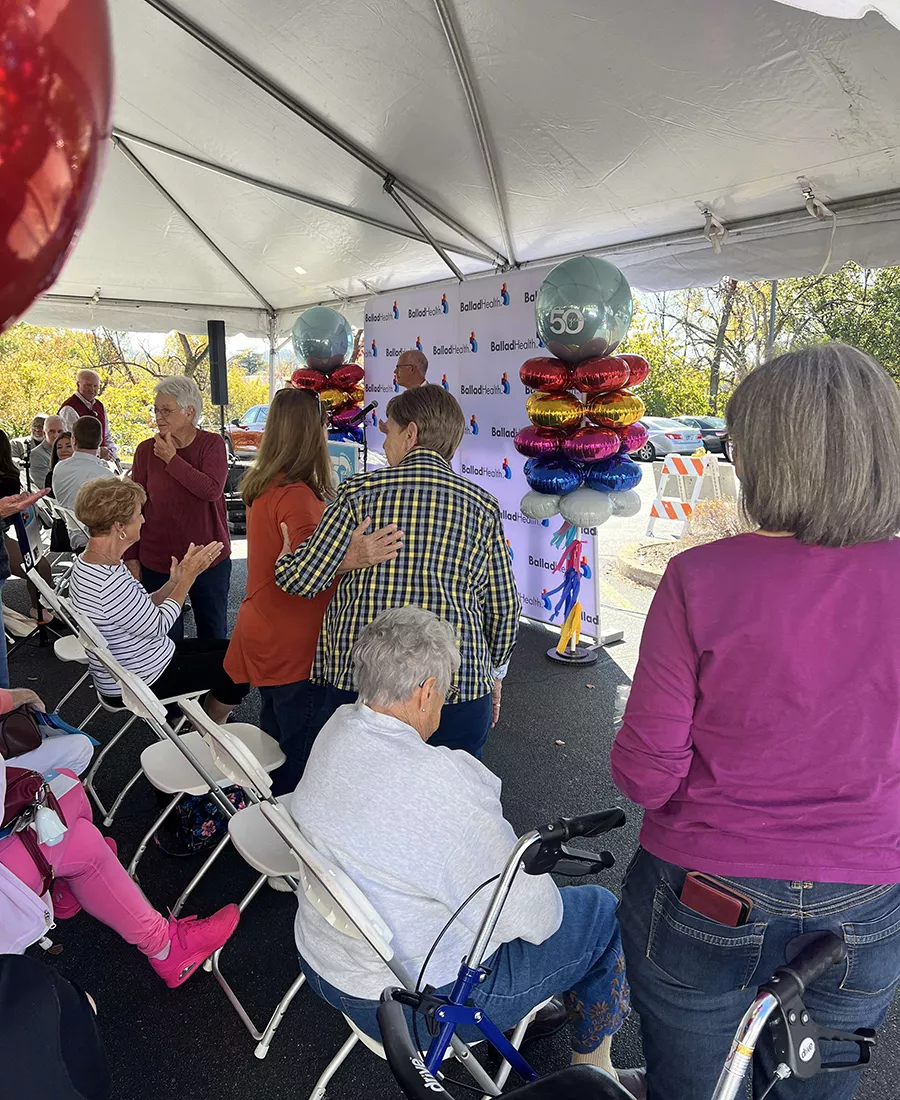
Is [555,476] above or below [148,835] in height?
above

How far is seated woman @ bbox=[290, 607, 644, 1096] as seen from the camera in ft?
4.55

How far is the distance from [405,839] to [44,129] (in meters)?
1.31

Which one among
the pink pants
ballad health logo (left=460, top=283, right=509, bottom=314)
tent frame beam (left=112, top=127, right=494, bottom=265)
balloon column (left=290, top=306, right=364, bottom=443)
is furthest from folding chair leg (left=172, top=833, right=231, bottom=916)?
balloon column (left=290, top=306, right=364, bottom=443)

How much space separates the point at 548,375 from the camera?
4.17 m

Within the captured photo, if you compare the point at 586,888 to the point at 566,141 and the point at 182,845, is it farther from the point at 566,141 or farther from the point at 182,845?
the point at 566,141

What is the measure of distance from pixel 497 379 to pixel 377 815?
12.7 feet

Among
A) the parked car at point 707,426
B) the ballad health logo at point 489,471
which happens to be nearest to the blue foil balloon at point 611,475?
the ballad health logo at point 489,471

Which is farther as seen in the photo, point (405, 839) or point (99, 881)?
point (99, 881)

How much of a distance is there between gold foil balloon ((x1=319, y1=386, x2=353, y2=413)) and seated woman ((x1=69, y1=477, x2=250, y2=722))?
3.63 meters

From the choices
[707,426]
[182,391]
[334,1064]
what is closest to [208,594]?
[182,391]

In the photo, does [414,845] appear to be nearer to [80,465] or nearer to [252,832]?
[252,832]

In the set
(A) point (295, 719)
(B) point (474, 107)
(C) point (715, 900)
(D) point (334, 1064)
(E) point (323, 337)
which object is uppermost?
(B) point (474, 107)

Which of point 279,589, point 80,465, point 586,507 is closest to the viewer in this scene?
point 279,589

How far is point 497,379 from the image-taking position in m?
4.93
